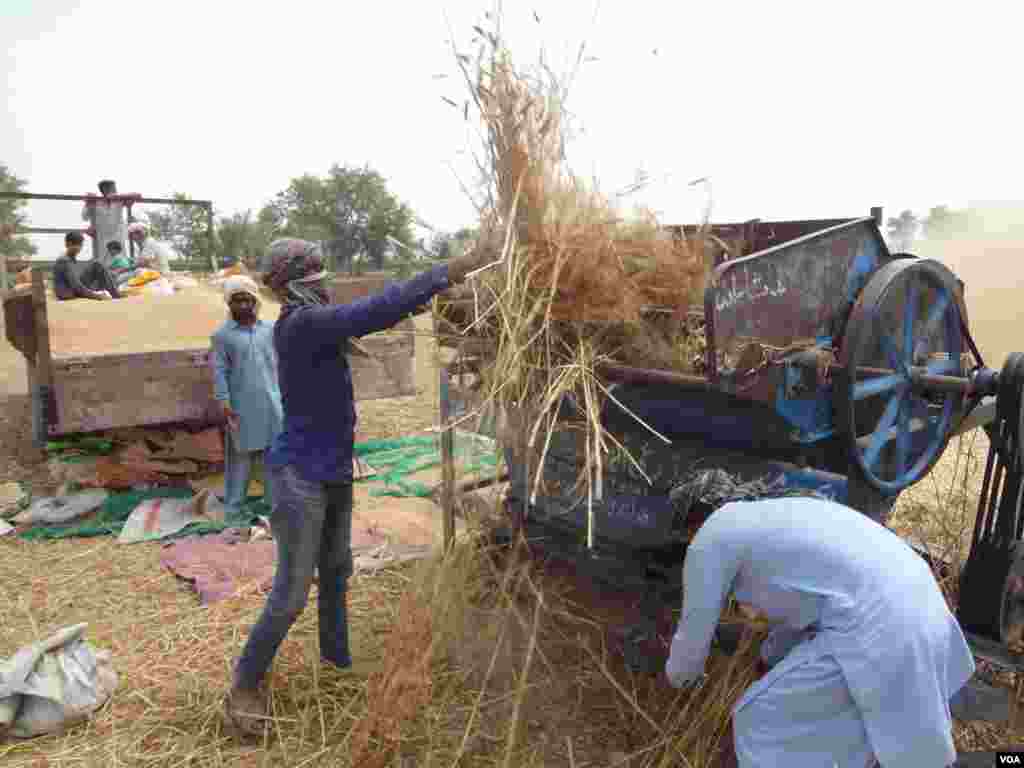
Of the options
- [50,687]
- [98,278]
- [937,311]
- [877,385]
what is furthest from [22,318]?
[937,311]

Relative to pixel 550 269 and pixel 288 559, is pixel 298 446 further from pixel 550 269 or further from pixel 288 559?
pixel 550 269

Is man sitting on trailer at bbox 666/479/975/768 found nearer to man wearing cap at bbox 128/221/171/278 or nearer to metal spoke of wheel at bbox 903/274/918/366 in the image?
metal spoke of wheel at bbox 903/274/918/366

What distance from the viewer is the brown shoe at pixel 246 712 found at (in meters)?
2.94

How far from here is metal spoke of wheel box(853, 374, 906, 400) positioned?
286 cm

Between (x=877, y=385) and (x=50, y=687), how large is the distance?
340cm

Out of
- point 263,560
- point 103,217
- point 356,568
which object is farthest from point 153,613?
point 103,217

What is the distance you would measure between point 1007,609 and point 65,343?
5969mm

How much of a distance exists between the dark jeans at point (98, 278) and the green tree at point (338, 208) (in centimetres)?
1803

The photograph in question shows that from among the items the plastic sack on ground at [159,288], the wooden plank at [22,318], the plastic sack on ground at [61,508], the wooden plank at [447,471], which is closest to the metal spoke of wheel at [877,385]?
the wooden plank at [447,471]

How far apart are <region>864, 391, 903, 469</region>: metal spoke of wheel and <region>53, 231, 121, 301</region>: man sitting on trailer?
6.64 m

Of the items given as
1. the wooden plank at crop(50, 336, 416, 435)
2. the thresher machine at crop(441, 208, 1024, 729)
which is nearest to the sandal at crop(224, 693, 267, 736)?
the thresher machine at crop(441, 208, 1024, 729)

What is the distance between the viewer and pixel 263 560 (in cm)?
477

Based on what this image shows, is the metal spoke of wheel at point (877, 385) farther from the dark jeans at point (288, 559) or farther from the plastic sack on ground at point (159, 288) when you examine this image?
Result: the plastic sack on ground at point (159, 288)

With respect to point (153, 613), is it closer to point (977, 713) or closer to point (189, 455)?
point (189, 455)
